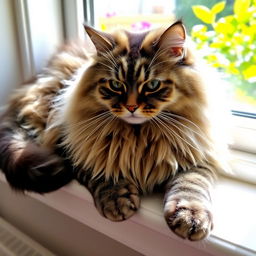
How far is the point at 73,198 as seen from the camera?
89 centimetres

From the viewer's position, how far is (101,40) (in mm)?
775

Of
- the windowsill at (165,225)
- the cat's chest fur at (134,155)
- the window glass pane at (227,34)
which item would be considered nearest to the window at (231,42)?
the window glass pane at (227,34)

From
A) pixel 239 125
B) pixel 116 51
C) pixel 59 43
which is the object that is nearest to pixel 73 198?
pixel 116 51

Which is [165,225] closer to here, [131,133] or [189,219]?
[189,219]

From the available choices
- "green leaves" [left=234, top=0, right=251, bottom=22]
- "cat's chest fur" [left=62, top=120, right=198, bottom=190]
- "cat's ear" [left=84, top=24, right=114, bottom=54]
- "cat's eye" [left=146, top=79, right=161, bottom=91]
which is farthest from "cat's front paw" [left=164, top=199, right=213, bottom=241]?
"green leaves" [left=234, top=0, right=251, bottom=22]

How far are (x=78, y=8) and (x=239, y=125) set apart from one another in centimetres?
73

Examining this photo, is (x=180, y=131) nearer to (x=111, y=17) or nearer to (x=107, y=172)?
(x=107, y=172)

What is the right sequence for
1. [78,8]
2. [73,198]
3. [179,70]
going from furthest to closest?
1. [78,8]
2. [73,198]
3. [179,70]

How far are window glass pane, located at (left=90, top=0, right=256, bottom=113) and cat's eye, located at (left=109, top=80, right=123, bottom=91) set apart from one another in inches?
11.5

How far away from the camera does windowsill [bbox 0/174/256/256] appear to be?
2.04 feet

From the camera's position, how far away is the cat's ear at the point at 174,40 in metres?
0.69

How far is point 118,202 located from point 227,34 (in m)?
0.64

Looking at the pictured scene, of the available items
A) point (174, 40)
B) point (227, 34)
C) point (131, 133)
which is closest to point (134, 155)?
point (131, 133)

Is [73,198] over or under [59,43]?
under
